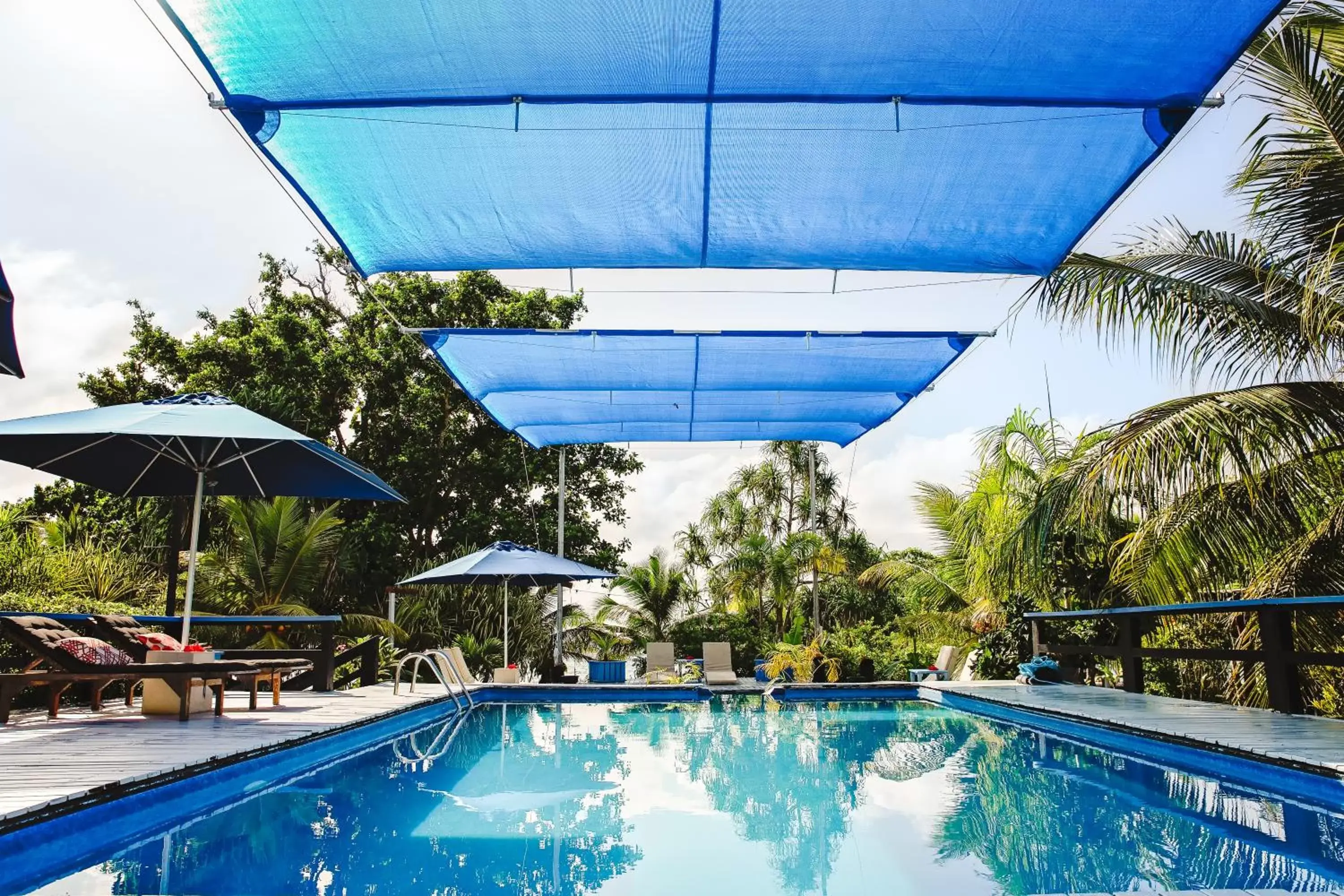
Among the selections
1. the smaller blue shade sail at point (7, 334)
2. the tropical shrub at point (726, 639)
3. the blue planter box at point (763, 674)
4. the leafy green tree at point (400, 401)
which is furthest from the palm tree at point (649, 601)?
the smaller blue shade sail at point (7, 334)

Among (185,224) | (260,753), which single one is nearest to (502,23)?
(260,753)

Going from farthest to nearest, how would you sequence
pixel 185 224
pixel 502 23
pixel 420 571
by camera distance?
pixel 420 571, pixel 185 224, pixel 502 23

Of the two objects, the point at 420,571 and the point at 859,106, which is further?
the point at 420,571

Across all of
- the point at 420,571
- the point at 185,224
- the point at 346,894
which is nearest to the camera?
the point at 346,894

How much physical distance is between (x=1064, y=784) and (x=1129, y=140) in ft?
13.2

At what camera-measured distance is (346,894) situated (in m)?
3.85

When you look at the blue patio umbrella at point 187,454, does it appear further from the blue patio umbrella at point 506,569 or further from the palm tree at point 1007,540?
the palm tree at point 1007,540

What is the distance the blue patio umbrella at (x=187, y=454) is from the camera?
6.95 meters

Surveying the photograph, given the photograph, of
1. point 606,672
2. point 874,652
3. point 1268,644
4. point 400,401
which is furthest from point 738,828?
point 400,401

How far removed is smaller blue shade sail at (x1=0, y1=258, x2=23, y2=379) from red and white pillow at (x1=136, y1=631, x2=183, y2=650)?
3611mm

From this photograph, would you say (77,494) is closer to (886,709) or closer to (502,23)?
(886,709)

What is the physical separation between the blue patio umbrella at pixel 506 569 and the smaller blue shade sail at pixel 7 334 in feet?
23.1

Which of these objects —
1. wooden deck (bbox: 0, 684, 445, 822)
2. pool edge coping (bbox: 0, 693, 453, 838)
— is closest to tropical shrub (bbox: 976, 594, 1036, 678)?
wooden deck (bbox: 0, 684, 445, 822)

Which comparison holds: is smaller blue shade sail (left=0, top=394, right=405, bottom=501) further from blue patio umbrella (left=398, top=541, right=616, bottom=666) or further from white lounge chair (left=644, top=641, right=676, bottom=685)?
white lounge chair (left=644, top=641, right=676, bottom=685)
